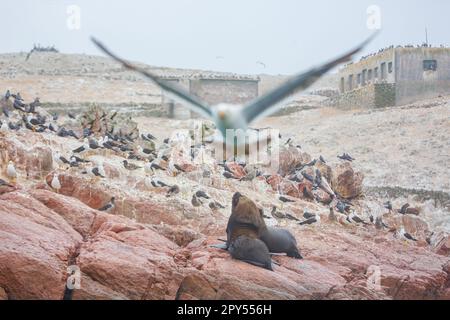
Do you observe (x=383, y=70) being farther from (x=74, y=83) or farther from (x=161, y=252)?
(x=161, y=252)

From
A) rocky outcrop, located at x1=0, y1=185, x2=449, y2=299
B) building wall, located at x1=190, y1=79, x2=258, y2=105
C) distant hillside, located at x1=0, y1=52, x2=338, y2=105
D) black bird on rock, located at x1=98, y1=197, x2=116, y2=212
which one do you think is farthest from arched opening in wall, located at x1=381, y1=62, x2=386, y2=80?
black bird on rock, located at x1=98, y1=197, x2=116, y2=212

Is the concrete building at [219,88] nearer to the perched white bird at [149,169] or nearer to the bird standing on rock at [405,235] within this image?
the perched white bird at [149,169]

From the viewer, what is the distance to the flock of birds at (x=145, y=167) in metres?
10.6

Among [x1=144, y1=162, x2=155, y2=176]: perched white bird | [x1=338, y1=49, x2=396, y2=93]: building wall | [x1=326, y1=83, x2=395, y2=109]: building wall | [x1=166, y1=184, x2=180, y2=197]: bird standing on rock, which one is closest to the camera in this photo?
[x1=166, y1=184, x2=180, y2=197]: bird standing on rock

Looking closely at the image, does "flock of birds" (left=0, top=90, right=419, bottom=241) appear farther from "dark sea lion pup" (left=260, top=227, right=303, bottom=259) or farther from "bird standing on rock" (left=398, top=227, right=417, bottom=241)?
"dark sea lion pup" (left=260, top=227, right=303, bottom=259)

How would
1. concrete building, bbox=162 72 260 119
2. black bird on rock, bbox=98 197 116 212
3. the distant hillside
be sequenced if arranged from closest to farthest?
1. black bird on rock, bbox=98 197 116 212
2. concrete building, bbox=162 72 260 119
3. the distant hillside

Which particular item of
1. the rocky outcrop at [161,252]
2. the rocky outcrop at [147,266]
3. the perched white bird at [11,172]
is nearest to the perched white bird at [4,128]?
the rocky outcrop at [161,252]

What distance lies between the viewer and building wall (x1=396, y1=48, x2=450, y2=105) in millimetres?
24906

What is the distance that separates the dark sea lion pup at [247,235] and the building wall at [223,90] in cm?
1375

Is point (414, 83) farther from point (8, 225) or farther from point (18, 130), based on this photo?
point (8, 225)

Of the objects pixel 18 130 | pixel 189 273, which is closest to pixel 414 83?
pixel 18 130

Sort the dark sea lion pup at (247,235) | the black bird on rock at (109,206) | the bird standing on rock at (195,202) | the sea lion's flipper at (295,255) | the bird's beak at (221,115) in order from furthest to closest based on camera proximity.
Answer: the bird standing on rock at (195,202)
the black bird on rock at (109,206)
the sea lion's flipper at (295,255)
the dark sea lion pup at (247,235)
the bird's beak at (221,115)

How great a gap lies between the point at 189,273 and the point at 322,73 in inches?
107

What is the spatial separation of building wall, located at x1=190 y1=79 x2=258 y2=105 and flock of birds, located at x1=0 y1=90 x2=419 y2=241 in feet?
21.4
